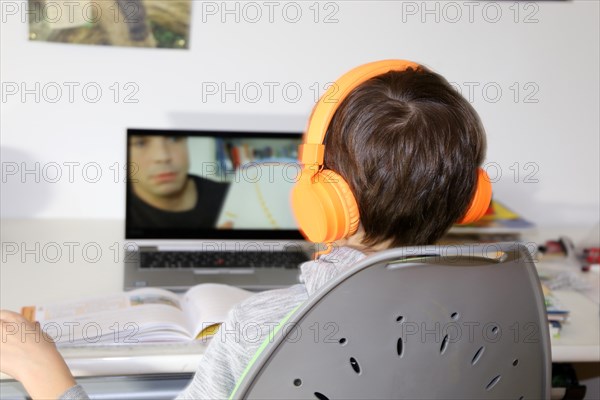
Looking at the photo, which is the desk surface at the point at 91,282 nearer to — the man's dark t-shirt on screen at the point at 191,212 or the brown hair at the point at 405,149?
the man's dark t-shirt on screen at the point at 191,212

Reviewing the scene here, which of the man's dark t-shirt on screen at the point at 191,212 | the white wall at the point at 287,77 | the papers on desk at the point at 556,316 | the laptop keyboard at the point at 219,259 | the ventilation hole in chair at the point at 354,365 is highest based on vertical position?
the white wall at the point at 287,77

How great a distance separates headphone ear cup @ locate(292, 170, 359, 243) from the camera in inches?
32.9

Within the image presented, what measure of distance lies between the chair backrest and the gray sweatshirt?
0.36 ft

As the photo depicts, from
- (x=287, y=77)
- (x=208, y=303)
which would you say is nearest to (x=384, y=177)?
(x=208, y=303)

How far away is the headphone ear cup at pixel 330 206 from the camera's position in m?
0.84

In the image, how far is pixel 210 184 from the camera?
169 centimetres

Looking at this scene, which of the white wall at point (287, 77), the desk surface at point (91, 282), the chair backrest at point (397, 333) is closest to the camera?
the chair backrest at point (397, 333)

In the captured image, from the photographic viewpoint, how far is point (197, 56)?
177cm

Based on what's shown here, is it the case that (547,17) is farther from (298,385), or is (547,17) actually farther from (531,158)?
(298,385)

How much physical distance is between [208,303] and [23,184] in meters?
0.72

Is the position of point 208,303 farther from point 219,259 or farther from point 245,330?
point 245,330

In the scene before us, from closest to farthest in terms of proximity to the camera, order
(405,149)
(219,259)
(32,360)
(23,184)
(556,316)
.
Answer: (405,149) → (32,360) → (556,316) → (219,259) → (23,184)

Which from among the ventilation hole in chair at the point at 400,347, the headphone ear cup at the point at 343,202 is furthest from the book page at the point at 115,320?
the ventilation hole in chair at the point at 400,347

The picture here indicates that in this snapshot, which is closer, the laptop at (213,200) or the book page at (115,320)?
the book page at (115,320)
